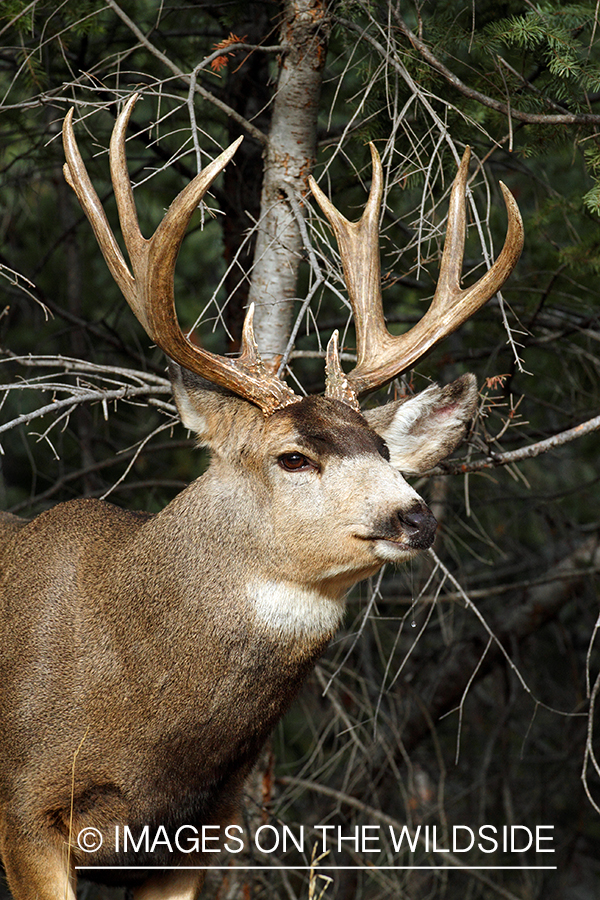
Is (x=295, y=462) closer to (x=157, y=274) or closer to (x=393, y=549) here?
(x=393, y=549)

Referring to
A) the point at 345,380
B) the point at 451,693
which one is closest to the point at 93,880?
the point at 345,380

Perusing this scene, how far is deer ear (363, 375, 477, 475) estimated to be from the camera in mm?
3834

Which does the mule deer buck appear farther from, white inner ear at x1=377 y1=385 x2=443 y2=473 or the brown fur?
white inner ear at x1=377 y1=385 x2=443 y2=473

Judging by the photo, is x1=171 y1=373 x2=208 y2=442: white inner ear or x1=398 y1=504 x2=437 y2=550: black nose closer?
x1=398 y1=504 x2=437 y2=550: black nose

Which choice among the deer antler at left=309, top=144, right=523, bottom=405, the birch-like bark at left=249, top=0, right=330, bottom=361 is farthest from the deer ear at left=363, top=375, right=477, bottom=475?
the birch-like bark at left=249, top=0, right=330, bottom=361

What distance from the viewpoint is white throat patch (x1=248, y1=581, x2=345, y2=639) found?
133 inches

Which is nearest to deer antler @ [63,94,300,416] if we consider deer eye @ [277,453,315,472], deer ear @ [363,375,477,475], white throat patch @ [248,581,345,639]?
deer eye @ [277,453,315,472]

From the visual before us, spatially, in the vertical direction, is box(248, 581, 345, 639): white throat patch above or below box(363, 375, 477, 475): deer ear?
below

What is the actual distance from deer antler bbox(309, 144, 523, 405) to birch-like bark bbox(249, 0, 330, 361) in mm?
510

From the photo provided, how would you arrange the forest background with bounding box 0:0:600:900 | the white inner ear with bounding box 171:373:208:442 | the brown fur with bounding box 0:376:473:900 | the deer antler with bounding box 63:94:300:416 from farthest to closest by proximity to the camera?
the forest background with bounding box 0:0:600:900 < the white inner ear with bounding box 171:373:208:442 < the brown fur with bounding box 0:376:473:900 < the deer antler with bounding box 63:94:300:416

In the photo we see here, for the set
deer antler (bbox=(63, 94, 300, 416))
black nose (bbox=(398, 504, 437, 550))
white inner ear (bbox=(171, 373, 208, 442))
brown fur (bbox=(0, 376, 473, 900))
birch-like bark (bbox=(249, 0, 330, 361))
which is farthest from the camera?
birch-like bark (bbox=(249, 0, 330, 361))

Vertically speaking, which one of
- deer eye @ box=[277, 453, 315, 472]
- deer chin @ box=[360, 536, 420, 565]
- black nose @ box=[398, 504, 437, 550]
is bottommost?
deer chin @ box=[360, 536, 420, 565]

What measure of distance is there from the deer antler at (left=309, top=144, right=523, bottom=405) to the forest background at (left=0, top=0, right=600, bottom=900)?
0.43ft

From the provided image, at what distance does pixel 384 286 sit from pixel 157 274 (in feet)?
5.36
